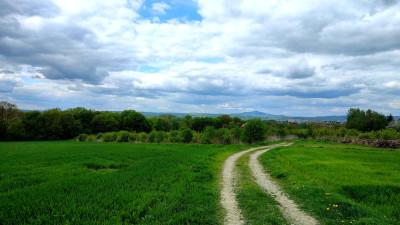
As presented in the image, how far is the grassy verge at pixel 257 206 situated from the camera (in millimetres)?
6266

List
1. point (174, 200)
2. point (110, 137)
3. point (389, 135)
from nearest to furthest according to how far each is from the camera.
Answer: point (174, 200) < point (389, 135) < point (110, 137)

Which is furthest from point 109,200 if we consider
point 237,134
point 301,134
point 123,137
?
point 301,134

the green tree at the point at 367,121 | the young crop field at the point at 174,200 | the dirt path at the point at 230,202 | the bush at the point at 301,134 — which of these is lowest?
the bush at the point at 301,134

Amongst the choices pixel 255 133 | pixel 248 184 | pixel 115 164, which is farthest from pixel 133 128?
pixel 248 184

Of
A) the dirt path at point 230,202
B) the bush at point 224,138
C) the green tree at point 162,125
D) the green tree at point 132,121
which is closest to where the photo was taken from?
the dirt path at point 230,202

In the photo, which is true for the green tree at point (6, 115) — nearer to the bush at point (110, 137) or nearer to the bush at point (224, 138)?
the bush at point (110, 137)

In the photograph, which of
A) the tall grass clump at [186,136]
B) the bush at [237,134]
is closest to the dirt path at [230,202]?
the bush at [237,134]

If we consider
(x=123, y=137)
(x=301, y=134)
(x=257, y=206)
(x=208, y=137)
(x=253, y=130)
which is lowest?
(x=123, y=137)

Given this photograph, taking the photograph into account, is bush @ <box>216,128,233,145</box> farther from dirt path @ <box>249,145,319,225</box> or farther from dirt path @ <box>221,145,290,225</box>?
dirt path @ <box>249,145,319,225</box>

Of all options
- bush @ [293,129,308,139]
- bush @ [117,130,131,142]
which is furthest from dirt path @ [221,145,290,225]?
bush @ [293,129,308,139]

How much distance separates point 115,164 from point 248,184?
966cm

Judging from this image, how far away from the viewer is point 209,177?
11.8 meters

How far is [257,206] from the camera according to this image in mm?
7328

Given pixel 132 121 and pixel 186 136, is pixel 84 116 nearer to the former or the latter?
pixel 132 121
